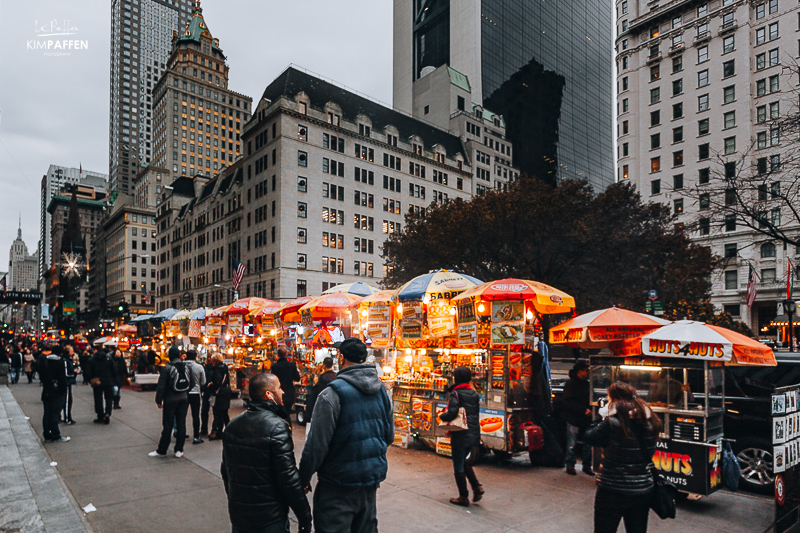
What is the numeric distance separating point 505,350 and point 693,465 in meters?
3.63

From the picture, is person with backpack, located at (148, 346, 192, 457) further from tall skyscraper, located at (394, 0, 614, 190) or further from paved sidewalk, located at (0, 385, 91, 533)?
tall skyscraper, located at (394, 0, 614, 190)

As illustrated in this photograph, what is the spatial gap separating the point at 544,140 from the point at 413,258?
309 ft

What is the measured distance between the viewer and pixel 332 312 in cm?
1546

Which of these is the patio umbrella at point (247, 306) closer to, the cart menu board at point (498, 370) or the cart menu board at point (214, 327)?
the cart menu board at point (214, 327)

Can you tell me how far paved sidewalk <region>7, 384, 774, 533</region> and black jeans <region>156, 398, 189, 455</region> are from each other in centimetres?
25

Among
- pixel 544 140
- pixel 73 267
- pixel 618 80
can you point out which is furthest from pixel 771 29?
pixel 73 267

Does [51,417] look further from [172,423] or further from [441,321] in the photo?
[441,321]

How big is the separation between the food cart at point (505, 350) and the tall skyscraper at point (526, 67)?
92167 mm

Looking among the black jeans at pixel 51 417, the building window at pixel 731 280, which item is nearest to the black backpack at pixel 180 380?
the black jeans at pixel 51 417

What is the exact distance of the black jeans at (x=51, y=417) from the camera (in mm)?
11000

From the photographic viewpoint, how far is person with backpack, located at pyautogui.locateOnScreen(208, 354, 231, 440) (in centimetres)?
1135

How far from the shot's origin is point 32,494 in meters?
7.12

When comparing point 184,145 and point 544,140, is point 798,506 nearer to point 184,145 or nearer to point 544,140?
point 544,140

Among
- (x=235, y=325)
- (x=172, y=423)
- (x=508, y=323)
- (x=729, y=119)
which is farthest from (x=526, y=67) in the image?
(x=172, y=423)
